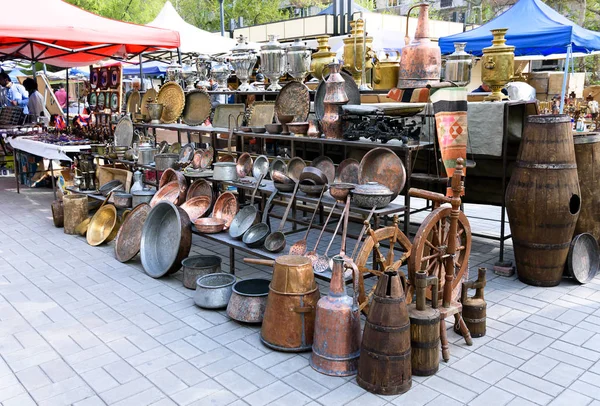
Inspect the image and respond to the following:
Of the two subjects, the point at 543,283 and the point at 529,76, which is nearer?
the point at 543,283

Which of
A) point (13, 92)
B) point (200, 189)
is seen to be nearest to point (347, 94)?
point (200, 189)

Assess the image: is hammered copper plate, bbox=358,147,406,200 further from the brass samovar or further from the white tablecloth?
the white tablecloth

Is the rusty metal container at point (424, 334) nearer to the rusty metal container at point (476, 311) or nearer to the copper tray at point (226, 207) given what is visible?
the rusty metal container at point (476, 311)

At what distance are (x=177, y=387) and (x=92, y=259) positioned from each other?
284cm

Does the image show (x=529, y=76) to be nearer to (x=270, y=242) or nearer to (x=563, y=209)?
(x=563, y=209)

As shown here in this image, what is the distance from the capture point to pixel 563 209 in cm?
432

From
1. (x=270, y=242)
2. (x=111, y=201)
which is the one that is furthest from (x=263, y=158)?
(x=111, y=201)

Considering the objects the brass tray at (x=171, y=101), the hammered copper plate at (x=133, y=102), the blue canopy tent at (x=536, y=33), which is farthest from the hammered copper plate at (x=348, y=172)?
the blue canopy tent at (x=536, y=33)

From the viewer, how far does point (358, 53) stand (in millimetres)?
5766

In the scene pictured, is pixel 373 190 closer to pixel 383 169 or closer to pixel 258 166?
pixel 383 169

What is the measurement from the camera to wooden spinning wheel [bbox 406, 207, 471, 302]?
3.21m

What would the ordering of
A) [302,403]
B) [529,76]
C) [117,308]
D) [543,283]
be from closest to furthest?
[302,403] < [117,308] < [543,283] < [529,76]

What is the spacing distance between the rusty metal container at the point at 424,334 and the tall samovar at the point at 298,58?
328cm

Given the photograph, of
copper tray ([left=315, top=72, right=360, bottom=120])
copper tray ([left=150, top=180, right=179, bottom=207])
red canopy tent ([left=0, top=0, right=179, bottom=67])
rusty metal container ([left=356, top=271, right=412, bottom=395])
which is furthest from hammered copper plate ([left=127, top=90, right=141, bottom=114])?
rusty metal container ([left=356, top=271, right=412, bottom=395])
